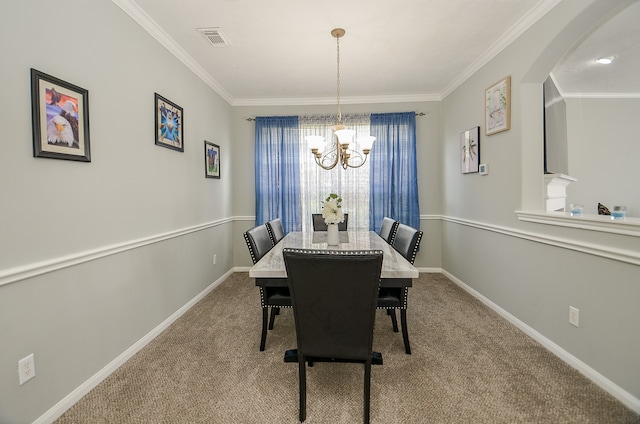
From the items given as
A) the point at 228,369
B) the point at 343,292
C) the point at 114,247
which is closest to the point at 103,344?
the point at 114,247

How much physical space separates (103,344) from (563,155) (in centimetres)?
417

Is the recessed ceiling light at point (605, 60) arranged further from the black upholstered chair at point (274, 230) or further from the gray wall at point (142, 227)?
the black upholstered chair at point (274, 230)

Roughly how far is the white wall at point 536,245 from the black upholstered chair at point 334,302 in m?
1.51

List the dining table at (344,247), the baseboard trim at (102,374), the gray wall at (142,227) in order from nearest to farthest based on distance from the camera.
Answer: the gray wall at (142,227), the baseboard trim at (102,374), the dining table at (344,247)

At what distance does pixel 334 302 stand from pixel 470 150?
285cm

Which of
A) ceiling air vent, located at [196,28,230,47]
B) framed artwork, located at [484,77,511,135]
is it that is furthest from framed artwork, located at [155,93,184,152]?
framed artwork, located at [484,77,511,135]

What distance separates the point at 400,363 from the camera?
79.2 inches

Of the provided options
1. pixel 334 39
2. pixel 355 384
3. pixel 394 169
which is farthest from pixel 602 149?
pixel 355 384

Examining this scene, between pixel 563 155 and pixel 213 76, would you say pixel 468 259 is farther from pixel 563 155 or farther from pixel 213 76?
pixel 213 76

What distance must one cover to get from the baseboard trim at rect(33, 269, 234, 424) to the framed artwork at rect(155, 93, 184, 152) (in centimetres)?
162

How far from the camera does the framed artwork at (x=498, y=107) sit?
264 centimetres

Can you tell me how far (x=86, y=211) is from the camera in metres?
1.76

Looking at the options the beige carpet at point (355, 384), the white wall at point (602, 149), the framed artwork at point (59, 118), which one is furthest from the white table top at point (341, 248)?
the white wall at point (602, 149)

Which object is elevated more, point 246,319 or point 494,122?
point 494,122
